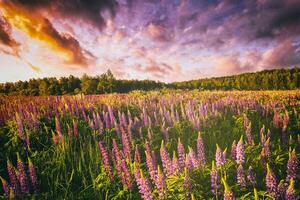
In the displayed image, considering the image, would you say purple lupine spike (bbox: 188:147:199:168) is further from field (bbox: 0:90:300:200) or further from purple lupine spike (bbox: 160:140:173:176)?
purple lupine spike (bbox: 160:140:173:176)

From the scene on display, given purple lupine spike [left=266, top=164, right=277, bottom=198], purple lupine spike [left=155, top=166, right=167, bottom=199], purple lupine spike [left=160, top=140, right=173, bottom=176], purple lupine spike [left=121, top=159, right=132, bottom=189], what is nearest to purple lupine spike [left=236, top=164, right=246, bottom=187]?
purple lupine spike [left=266, top=164, right=277, bottom=198]

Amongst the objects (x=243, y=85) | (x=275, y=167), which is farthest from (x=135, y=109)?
(x=243, y=85)

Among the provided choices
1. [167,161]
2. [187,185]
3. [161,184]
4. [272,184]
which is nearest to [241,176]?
[272,184]

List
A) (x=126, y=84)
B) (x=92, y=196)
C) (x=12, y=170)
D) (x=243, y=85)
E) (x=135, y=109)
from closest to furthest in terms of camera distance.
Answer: (x=12, y=170) < (x=92, y=196) < (x=135, y=109) < (x=126, y=84) < (x=243, y=85)

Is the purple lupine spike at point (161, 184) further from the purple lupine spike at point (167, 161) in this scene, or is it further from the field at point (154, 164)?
the purple lupine spike at point (167, 161)

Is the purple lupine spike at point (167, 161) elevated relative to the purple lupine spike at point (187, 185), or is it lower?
elevated

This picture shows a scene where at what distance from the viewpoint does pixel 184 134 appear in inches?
248

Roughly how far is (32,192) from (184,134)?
3832 millimetres

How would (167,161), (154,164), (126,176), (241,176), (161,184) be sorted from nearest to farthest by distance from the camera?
(161,184), (241,176), (167,161), (154,164), (126,176)

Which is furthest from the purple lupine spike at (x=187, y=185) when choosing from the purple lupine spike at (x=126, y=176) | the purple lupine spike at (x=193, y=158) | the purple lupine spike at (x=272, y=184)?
the purple lupine spike at (x=126, y=176)

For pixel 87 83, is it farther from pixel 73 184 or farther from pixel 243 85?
pixel 243 85

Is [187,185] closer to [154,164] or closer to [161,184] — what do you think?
[161,184]

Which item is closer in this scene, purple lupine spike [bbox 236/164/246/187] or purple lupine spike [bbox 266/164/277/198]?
purple lupine spike [bbox 266/164/277/198]

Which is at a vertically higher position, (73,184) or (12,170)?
(12,170)
